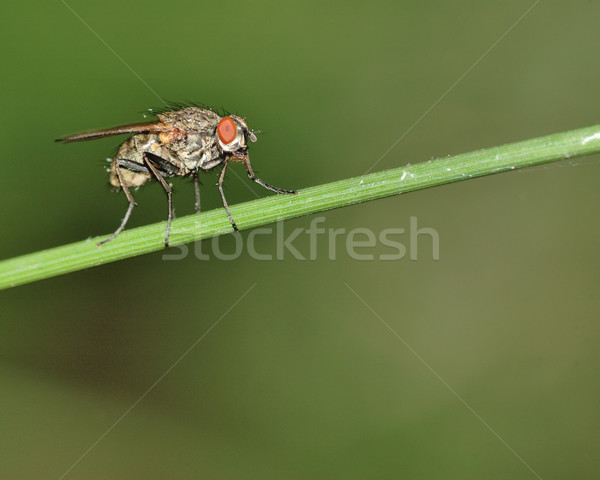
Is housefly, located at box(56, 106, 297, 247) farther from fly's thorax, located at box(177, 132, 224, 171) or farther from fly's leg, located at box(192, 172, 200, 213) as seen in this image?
fly's leg, located at box(192, 172, 200, 213)

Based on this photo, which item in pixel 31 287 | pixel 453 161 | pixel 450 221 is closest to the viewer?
pixel 453 161

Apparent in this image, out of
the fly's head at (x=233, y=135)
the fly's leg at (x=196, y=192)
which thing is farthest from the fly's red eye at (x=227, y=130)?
the fly's leg at (x=196, y=192)

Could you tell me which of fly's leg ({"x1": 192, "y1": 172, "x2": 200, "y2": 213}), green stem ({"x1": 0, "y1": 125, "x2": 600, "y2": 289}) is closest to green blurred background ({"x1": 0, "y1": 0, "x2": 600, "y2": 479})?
fly's leg ({"x1": 192, "y1": 172, "x2": 200, "y2": 213})

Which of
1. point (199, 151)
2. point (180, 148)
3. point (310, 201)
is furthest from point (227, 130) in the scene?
point (310, 201)

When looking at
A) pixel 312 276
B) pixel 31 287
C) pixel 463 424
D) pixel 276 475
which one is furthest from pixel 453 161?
pixel 31 287

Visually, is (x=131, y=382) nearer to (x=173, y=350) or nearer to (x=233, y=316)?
(x=173, y=350)

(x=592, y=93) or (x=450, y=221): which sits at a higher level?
(x=592, y=93)

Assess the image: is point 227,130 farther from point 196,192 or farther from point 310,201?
point 310,201

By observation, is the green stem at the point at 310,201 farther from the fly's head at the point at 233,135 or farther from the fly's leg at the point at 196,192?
the fly's leg at the point at 196,192

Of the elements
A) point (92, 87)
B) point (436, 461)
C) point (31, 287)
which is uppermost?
point (92, 87)
